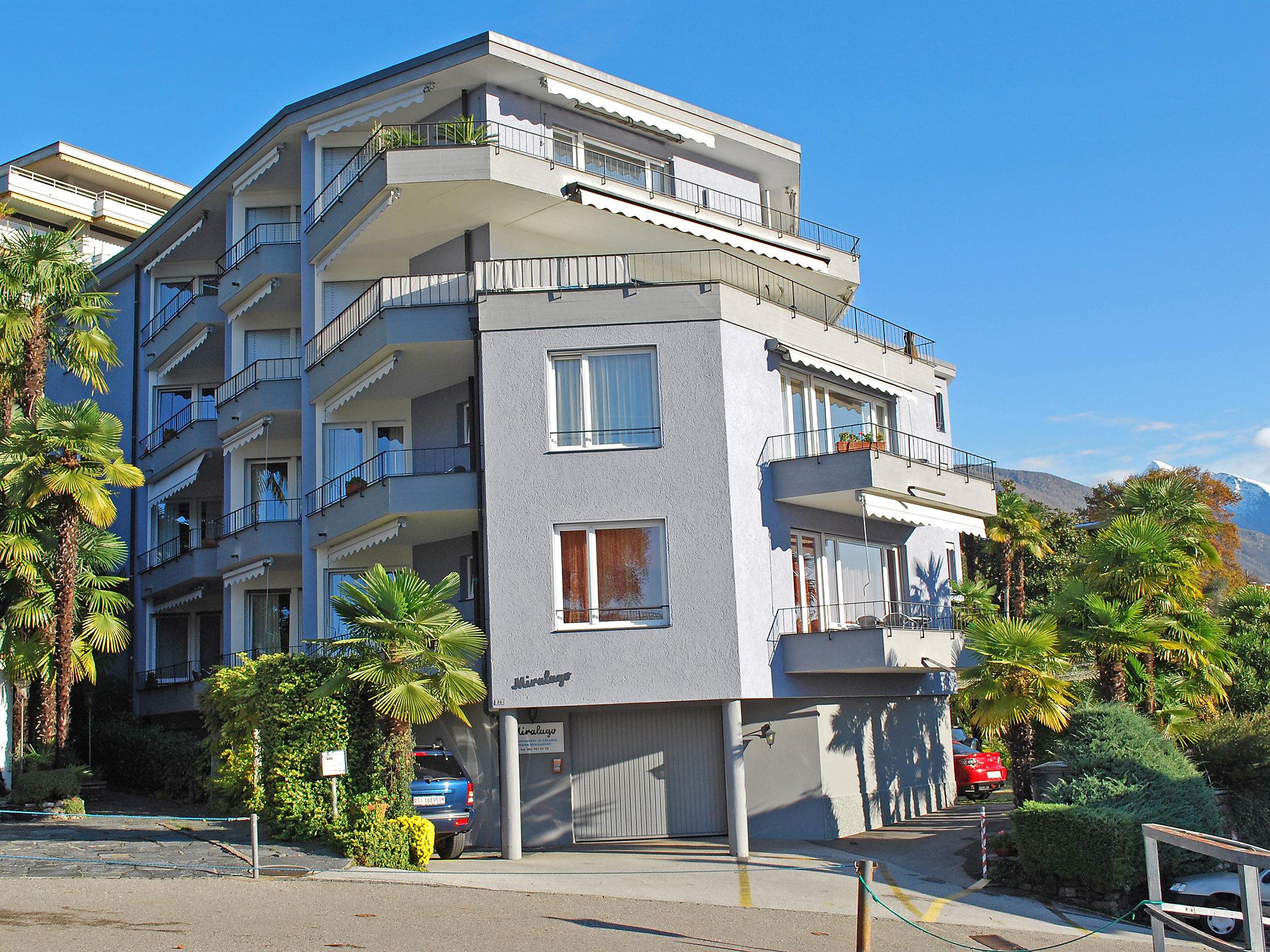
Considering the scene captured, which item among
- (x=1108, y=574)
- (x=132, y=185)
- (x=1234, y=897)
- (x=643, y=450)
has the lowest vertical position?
(x=1234, y=897)

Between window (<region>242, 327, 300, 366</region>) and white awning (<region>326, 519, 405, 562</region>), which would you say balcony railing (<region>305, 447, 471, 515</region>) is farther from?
window (<region>242, 327, 300, 366</region>)

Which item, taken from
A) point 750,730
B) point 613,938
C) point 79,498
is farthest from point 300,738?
point 79,498

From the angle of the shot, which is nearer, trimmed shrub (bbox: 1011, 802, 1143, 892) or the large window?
trimmed shrub (bbox: 1011, 802, 1143, 892)

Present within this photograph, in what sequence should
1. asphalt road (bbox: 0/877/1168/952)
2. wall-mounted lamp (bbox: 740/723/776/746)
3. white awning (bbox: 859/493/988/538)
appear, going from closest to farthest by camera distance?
asphalt road (bbox: 0/877/1168/952)
wall-mounted lamp (bbox: 740/723/776/746)
white awning (bbox: 859/493/988/538)

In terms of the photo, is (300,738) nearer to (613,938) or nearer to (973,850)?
(613,938)

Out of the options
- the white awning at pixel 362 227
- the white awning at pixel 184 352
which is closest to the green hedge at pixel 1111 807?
the white awning at pixel 362 227

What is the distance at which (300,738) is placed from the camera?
19062mm

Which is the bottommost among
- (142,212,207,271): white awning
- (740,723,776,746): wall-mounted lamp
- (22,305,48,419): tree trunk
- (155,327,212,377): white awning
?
(740,723,776,746): wall-mounted lamp

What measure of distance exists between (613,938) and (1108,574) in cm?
1549

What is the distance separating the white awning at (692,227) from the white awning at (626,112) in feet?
9.31

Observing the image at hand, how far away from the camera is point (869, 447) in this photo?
82.9 feet

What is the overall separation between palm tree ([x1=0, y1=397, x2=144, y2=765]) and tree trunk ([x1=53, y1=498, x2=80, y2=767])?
0.01 meters

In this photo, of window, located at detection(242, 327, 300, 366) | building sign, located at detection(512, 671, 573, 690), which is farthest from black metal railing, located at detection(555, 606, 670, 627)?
window, located at detection(242, 327, 300, 366)

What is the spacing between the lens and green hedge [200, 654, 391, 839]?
1881 cm
